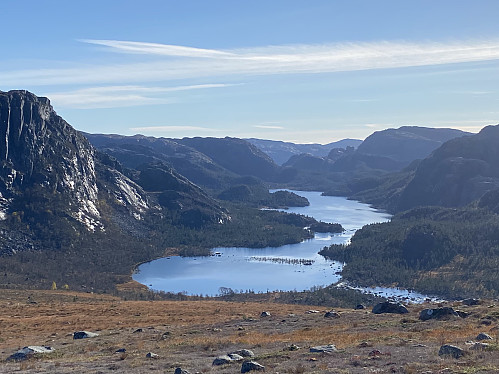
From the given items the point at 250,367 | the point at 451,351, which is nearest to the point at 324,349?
the point at 250,367

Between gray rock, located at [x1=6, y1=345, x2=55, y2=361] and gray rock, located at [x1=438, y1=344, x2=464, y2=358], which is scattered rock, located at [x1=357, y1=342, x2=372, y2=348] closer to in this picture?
gray rock, located at [x1=438, y1=344, x2=464, y2=358]

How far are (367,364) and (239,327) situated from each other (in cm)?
3687

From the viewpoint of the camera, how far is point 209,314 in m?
111

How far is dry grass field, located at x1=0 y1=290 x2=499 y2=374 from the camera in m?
42.6

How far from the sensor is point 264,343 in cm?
5766

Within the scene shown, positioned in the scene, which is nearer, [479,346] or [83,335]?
[479,346]

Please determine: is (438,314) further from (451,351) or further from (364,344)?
(451,351)

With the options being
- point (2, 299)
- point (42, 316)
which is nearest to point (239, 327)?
point (42, 316)

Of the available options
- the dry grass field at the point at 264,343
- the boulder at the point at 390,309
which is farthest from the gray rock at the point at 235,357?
the boulder at the point at 390,309

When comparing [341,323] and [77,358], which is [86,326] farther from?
[341,323]

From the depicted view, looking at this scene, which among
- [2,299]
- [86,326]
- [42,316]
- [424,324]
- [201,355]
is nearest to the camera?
[201,355]

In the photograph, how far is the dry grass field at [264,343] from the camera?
42594mm

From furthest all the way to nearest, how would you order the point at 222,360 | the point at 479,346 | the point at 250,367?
the point at 222,360 < the point at 479,346 < the point at 250,367

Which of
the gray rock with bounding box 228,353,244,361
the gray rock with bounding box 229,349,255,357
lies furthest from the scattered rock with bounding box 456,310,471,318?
the gray rock with bounding box 228,353,244,361
